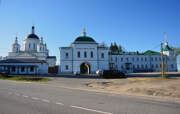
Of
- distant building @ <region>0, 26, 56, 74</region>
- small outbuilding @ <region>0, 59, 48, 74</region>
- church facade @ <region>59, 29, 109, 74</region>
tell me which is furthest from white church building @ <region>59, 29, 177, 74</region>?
small outbuilding @ <region>0, 59, 48, 74</region>

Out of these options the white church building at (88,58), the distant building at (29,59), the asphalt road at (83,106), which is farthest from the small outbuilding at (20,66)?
the asphalt road at (83,106)

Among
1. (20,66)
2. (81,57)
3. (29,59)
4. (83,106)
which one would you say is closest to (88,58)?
(81,57)

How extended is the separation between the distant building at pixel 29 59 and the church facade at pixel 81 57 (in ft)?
24.7

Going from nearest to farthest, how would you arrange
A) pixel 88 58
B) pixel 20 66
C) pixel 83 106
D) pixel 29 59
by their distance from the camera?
1. pixel 83 106
2. pixel 20 66
3. pixel 29 59
4. pixel 88 58

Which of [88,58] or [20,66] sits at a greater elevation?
[88,58]

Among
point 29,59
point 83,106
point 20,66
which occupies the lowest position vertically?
point 83,106

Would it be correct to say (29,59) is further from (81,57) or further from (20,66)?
(81,57)

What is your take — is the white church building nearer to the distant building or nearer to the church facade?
the church facade

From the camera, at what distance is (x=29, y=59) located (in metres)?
56.8

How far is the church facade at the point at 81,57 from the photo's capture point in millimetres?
56719

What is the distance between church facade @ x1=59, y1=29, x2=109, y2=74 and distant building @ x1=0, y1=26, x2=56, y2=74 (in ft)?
24.7

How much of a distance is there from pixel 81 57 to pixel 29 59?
2016 centimetres

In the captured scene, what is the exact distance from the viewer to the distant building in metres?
51.7

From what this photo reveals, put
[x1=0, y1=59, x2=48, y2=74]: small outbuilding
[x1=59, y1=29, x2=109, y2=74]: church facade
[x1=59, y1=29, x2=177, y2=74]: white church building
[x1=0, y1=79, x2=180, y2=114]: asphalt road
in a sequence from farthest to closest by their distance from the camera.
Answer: [x1=59, y1=29, x2=177, y2=74]: white church building, [x1=59, y1=29, x2=109, y2=74]: church facade, [x1=0, y1=59, x2=48, y2=74]: small outbuilding, [x1=0, y1=79, x2=180, y2=114]: asphalt road
